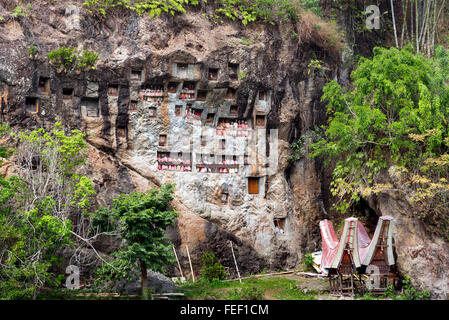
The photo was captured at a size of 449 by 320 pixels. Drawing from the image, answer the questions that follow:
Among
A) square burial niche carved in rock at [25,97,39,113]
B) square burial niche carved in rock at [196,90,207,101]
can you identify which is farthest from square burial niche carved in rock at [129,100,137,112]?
square burial niche carved in rock at [25,97,39,113]

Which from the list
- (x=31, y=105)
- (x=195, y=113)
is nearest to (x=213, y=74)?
(x=195, y=113)

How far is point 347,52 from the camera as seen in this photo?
22688 millimetres

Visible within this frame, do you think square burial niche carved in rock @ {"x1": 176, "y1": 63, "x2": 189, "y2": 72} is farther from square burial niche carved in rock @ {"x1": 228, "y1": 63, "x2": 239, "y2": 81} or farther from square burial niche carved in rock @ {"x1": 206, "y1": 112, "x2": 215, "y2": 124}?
square burial niche carved in rock @ {"x1": 206, "y1": 112, "x2": 215, "y2": 124}

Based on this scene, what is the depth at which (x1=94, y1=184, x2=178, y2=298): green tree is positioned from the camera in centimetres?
1425

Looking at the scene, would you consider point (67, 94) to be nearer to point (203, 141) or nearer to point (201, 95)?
point (201, 95)

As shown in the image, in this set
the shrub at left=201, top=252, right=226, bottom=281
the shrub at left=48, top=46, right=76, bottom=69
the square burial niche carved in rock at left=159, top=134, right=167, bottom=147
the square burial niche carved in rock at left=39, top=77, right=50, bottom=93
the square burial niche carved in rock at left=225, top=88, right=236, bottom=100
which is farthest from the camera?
the square burial niche carved in rock at left=225, top=88, right=236, bottom=100

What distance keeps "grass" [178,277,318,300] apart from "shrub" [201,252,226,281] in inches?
14.0

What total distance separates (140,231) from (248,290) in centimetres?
383

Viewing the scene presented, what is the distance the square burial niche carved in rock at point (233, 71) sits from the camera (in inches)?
788

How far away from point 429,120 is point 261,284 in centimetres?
783

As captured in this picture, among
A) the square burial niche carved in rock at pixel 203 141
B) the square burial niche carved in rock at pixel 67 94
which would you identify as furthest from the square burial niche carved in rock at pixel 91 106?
the square burial niche carved in rock at pixel 203 141

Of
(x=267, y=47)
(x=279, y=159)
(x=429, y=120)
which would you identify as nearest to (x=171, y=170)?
(x=279, y=159)

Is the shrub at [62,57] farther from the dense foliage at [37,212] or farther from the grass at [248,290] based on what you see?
the grass at [248,290]

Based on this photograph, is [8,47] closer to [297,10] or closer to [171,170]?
[171,170]
